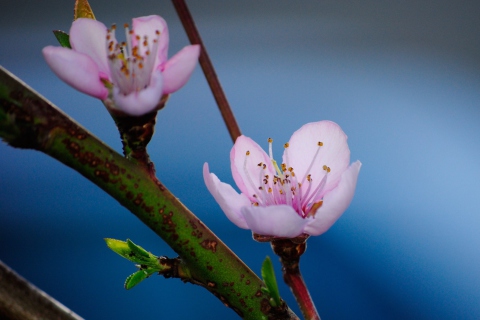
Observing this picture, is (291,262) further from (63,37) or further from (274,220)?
(63,37)

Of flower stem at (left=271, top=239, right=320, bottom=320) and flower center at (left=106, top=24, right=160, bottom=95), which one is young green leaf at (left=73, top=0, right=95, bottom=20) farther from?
flower stem at (left=271, top=239, right=320, bottom=320)

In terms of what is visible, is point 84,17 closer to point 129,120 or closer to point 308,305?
point 129,120

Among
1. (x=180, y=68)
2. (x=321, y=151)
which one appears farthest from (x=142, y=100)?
(x=321, y=151)

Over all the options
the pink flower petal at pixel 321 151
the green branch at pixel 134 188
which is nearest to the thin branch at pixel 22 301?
the green branch at pixel 134 188

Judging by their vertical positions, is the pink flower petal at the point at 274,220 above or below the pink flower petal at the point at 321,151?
below

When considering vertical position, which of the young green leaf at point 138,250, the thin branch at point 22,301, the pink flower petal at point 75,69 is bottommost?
the thin branch at point 22,301

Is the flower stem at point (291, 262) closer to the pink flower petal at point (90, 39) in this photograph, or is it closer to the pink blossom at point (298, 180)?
the pink blossom at point (298, 180)

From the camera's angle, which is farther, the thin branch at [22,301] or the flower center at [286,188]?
the flower center at [286,188]
